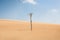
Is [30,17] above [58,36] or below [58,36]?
above

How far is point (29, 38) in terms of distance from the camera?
190 inches

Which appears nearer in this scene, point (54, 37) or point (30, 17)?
point (54, 37)

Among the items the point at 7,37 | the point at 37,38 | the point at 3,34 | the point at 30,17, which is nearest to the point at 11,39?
the point at 7,37

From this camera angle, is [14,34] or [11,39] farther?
[14,34]

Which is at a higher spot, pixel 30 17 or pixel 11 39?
pixel 30 17

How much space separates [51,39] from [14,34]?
1491mm

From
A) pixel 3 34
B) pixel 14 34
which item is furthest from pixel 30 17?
pixel 3 34

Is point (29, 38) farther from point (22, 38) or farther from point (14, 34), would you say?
point (14, 34)

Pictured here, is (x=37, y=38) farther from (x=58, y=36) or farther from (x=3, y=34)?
(x=3, y=34)

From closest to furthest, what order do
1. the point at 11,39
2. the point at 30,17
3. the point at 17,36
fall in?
the point at 11,39, the point at 17,36, the point at 30,17

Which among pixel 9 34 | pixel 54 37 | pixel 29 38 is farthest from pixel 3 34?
pixel 54 37

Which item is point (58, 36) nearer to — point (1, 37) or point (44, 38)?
point (44, 38)

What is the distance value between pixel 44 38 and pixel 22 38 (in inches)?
33.4

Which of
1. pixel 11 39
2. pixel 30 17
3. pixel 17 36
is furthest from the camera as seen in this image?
pixel 30 17
